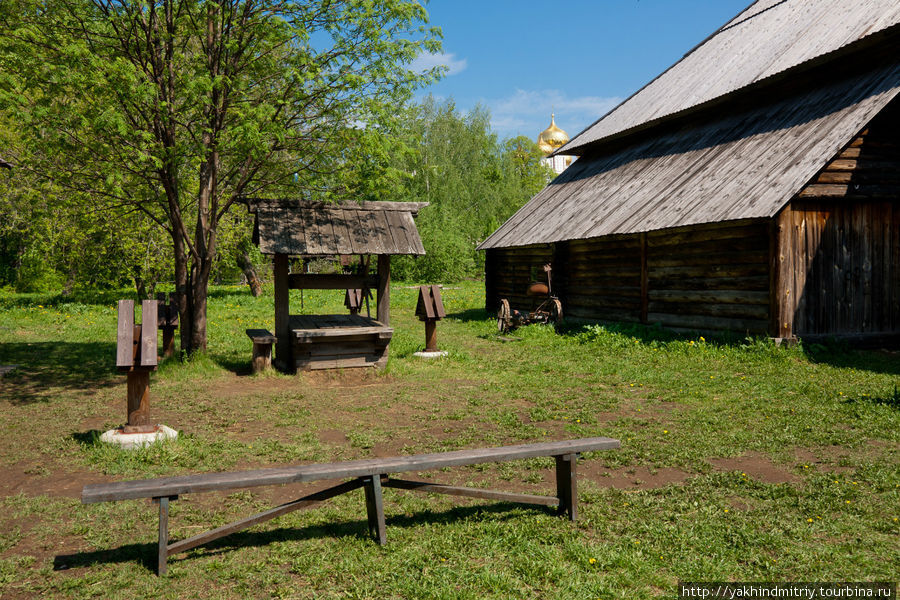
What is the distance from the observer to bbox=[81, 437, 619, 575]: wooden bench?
12.6 feet

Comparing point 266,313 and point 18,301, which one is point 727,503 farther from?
point 18,301

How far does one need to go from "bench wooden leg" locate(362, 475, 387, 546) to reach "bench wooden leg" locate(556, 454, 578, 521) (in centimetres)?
138

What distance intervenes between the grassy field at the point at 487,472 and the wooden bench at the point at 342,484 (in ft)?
0.52

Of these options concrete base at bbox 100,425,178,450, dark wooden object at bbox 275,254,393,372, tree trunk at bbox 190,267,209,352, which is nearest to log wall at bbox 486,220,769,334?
dark wooden object at bbox 275,254,393,372

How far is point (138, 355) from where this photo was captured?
21.7 ft

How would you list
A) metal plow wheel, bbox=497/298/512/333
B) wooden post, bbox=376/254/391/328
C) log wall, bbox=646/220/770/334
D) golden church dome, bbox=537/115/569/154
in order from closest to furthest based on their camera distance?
wooden post, bbox=376/254/391/328
log wall, bbox=646/220/770/334
metal plow wheel, bbox=497/298/512/333
golden church dome, bbox=537/115/569/154

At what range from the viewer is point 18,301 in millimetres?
22781

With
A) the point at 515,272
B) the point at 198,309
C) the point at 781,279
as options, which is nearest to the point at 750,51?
the point at 781,279

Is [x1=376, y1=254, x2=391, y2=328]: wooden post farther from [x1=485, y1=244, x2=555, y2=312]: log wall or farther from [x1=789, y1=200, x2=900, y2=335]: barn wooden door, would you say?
[x1=485, y1=244, x2=555, y2=312]: log wall

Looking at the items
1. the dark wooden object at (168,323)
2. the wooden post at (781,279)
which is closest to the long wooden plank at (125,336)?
the dark wooden object at (168,323)

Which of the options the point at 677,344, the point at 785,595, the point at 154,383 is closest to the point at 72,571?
the point at 785,595

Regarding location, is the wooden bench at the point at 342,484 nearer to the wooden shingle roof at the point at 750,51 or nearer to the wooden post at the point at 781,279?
the wooden post at the point at 781,279

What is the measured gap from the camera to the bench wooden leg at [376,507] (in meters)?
4.21

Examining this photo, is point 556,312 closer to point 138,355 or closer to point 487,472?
point 487,472
